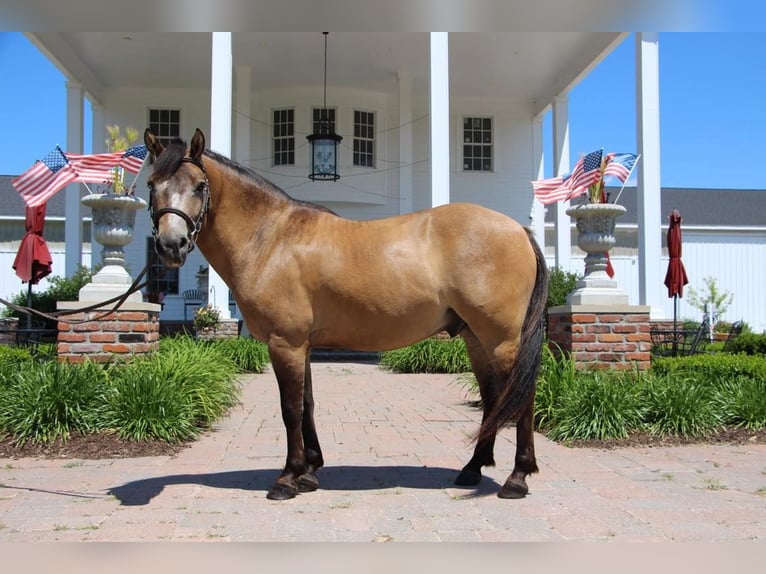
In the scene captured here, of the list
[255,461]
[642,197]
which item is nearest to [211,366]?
[255,461]

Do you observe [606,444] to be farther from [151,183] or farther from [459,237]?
[151,183]

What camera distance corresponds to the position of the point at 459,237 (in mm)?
4449

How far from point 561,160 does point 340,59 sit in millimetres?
6752

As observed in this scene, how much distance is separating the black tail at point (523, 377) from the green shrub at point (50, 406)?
3.82 m

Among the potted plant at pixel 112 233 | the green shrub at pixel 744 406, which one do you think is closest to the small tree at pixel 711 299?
the green shrub at pixel 744 406

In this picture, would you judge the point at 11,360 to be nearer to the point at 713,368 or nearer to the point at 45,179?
the point at 45,179

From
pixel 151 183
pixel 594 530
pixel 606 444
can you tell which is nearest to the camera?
pixel 594 530

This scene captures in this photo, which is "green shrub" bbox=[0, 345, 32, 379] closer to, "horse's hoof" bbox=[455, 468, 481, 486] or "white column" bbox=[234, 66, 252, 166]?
"horse's hoof" bbox=[455, 468, 481, 486]

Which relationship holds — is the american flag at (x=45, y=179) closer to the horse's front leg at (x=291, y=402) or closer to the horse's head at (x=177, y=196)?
the horse's head at (x=177, y=196)

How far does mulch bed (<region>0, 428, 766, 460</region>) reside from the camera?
5.85 meters

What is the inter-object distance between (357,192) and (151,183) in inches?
624

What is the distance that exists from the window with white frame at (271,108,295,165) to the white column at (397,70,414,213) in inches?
124

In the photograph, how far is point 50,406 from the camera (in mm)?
6180

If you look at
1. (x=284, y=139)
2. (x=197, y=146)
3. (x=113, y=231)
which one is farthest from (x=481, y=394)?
(x=284, y=139)
